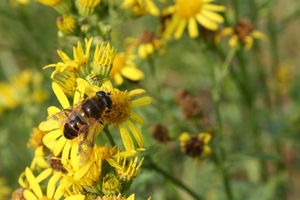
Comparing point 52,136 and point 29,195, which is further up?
point 52,136

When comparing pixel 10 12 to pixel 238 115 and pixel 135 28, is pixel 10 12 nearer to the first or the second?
pixel 238 115

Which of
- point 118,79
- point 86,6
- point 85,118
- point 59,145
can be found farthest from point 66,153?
point 118,79

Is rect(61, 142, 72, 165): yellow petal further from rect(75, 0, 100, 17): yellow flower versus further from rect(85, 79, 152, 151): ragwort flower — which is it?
rect(75, 0, 100, 17): yellow flower

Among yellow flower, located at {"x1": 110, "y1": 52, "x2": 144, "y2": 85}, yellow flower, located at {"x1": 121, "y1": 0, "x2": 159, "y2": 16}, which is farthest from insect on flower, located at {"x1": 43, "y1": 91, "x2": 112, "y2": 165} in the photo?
yellow flower, located at {"x1": 121, "y1": 0, "x2": 159, "y2": 16}

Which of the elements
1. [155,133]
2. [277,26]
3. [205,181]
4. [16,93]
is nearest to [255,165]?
[205,181]

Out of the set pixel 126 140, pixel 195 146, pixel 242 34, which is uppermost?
pixel 126 140

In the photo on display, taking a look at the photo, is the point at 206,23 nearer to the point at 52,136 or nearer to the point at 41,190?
the point at 52,136

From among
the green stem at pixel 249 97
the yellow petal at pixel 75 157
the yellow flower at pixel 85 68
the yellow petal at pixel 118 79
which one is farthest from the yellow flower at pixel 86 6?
the green stem at pixel 249 97
